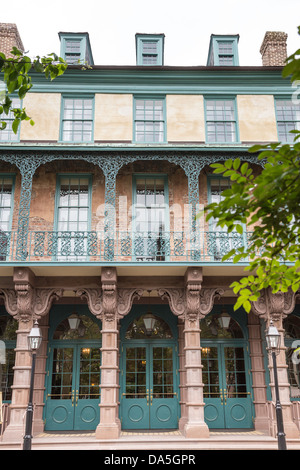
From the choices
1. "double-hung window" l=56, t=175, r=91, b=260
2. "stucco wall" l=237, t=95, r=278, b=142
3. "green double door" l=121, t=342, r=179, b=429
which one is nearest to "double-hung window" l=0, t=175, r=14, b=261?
"double-hung window" l=56, t=175, r=91, b=260

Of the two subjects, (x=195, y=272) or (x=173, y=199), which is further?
(x=173, y=199)

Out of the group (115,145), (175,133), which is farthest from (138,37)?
(115,145)

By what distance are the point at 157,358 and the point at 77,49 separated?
1155 cm

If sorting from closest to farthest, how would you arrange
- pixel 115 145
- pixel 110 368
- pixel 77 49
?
pixel 110 368 < pixel 115 145 < pixel 77 49

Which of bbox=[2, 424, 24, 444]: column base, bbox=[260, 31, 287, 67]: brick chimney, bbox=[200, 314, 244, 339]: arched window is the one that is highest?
bbox=[260, 31, 287, 67]: brick chimney

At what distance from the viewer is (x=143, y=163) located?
1441 cm

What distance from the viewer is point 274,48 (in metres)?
16.5

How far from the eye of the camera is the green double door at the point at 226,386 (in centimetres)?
1395

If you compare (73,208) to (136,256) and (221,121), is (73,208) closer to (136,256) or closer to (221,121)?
(136,256)

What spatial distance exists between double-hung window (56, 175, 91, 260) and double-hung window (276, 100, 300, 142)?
668cm

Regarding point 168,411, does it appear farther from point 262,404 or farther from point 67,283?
point 67,283

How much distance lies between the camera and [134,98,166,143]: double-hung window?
14.7 meters

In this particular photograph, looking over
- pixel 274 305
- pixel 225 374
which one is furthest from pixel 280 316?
pixel 225 374

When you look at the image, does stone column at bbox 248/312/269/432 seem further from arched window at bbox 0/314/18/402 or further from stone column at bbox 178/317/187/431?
arched window at bbox 0/314/18/402
